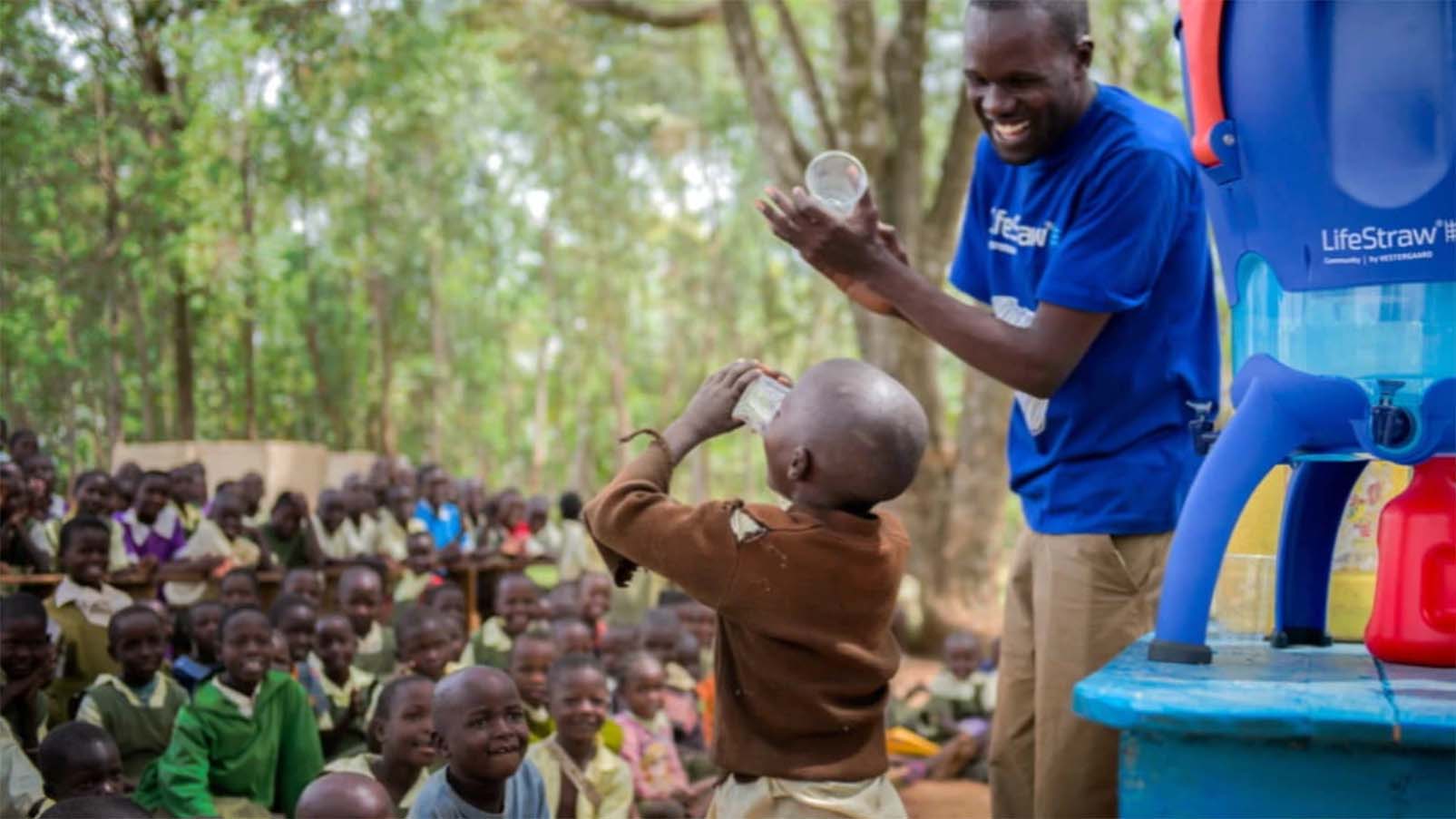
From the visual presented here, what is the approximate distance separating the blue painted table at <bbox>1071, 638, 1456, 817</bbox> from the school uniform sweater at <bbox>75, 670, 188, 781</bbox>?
12.3 ft

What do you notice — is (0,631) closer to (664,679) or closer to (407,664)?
(407,664)

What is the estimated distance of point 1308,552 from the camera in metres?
2.26

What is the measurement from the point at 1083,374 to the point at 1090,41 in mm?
506

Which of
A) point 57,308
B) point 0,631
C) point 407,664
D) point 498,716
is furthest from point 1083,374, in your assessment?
point 57,308

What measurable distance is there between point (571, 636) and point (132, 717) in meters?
1.72

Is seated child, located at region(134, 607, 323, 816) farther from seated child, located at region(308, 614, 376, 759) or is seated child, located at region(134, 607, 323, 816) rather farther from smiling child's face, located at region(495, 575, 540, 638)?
smiling child's face, located at region(495, 575, 540, 638)

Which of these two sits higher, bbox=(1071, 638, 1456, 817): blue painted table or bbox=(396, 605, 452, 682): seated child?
bbox=(1071, 638, 1456, 817): blue painted table

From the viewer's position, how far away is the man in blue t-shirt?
2395 millimetres

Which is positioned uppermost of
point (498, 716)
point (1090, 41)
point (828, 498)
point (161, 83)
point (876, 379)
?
point (161, 83)

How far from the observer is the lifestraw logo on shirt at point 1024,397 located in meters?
2.54

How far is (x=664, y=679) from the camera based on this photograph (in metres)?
6.45

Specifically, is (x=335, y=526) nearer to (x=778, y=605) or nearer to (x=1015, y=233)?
(x=1015, y=233)

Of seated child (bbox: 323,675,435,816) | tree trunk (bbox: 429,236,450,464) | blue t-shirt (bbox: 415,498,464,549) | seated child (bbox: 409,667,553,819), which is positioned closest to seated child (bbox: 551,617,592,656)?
seated child (bbox: 323,675,435,816)

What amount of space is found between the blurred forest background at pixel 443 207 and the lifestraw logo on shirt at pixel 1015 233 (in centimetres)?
431
